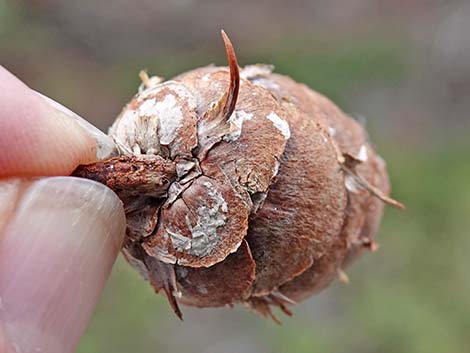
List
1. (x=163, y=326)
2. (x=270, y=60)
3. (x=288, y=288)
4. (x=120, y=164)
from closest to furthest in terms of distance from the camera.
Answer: (x=120, y=164)
(x=288, y=288)
(x=163, y=326)
(x=270, y=60)

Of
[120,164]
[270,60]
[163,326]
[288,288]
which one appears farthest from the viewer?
[270,60]

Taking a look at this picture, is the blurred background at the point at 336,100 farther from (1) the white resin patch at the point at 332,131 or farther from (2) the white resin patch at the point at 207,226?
(2) the white resin patch at the point at 207,226

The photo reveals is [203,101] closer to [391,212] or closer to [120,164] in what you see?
[120,164]

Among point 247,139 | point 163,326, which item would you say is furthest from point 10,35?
point 247,139

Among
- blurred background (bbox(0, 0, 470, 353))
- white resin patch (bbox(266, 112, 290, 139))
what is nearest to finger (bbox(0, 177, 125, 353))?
white resin patch (bbox(266, 112, 290, 139))

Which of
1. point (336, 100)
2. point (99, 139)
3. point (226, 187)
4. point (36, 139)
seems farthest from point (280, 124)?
point (336, 100)

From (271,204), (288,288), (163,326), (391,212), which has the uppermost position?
(271,204)

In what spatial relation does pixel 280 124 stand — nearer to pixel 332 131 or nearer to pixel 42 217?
pixel 332 131

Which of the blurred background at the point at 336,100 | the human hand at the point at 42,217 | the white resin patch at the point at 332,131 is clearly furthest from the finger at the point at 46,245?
the blurred background at the point at 336,100

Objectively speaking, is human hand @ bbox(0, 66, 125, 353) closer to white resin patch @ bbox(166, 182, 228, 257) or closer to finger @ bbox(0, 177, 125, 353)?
finger @ bbox(0, 177, 125, 353)
